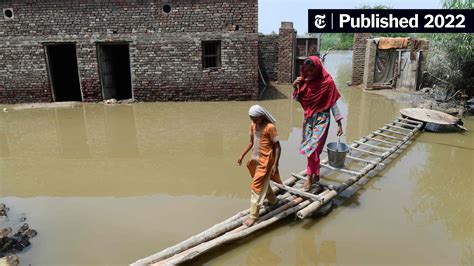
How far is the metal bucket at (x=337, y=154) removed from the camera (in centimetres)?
508

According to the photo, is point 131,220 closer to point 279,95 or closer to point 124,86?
point 279,95

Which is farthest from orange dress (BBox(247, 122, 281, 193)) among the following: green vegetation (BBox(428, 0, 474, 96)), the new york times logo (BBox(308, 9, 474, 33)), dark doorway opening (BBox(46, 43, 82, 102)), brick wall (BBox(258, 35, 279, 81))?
brick wall (BBox(258, 35, 279, 81))

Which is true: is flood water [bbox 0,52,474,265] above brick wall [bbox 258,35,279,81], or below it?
below

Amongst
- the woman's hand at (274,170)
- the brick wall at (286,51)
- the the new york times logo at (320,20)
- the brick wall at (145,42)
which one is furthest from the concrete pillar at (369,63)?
the woman's hand at (274,170)

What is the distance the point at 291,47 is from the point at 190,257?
482 inches

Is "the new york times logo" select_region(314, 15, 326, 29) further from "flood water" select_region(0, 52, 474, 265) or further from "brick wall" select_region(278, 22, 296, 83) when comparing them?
"brick wall" select_region(278, 22, 296, 83)

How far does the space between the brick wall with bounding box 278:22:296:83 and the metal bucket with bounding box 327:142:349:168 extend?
9.91 meters

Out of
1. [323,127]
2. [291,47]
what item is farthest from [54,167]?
[291,47]

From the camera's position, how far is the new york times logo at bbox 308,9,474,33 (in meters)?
7.54

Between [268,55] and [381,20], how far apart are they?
797 cm

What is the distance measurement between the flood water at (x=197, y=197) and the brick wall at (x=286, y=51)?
20.6 feet

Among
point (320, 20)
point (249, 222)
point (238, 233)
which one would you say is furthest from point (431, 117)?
point (238, 233)

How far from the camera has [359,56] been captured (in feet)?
44.9

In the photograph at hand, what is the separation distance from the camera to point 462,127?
7945 millimetres
